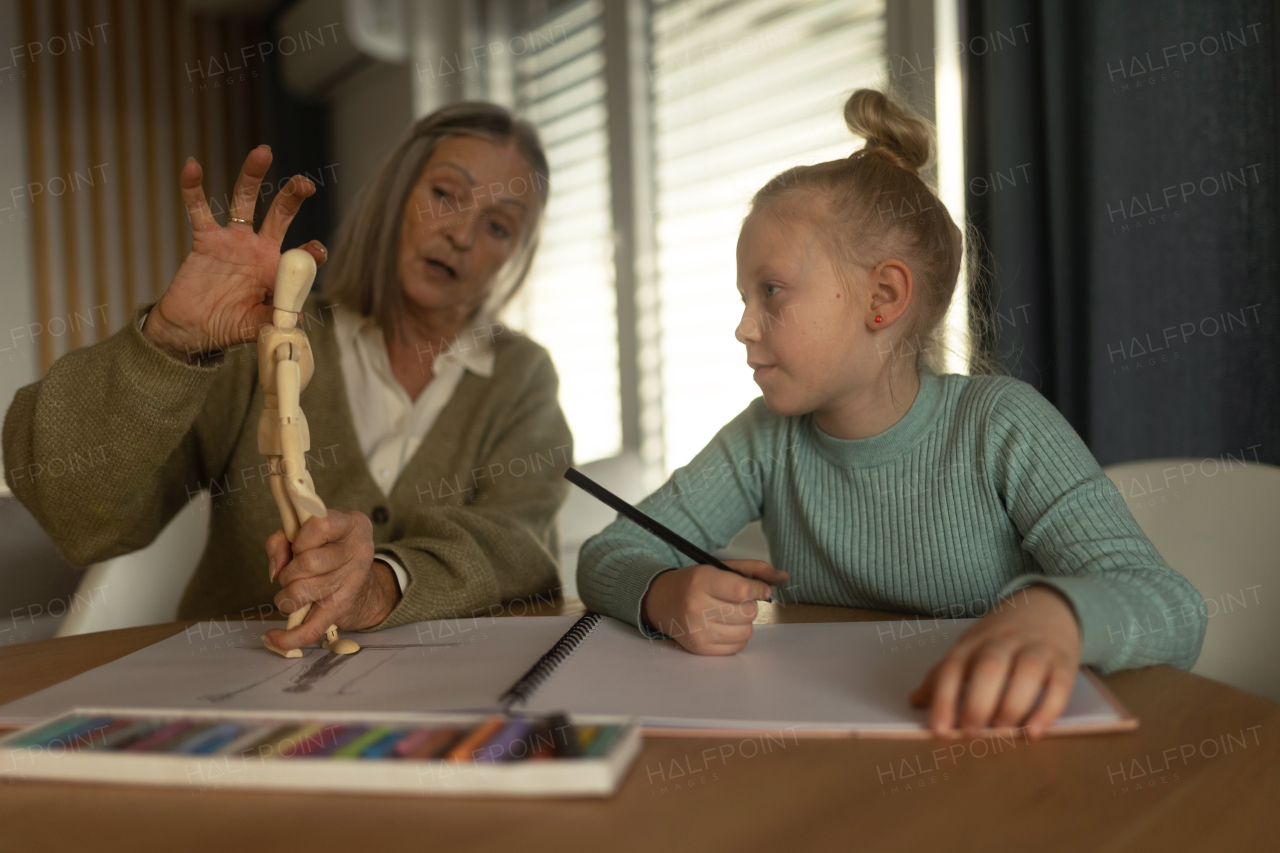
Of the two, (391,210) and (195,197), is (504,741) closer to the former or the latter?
(195,197)

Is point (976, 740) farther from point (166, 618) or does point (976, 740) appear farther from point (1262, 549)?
point (166, 618)

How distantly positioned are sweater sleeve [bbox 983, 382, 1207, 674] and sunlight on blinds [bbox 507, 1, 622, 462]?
176 cm

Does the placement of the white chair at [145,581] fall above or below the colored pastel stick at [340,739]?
below

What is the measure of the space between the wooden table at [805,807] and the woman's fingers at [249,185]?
1.48 feet

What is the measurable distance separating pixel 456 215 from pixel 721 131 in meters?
1.13

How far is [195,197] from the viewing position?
704 millimetres

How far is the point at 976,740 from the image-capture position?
451mm

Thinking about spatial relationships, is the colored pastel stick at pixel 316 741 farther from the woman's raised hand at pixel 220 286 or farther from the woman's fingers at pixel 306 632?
the woman's raised hand at pixel 220 286

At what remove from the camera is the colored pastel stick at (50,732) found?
0.45m

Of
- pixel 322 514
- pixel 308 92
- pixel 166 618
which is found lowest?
pixel 166 618

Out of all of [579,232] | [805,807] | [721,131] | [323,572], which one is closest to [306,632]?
[323,572]

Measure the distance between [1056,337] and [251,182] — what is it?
3.91 feet

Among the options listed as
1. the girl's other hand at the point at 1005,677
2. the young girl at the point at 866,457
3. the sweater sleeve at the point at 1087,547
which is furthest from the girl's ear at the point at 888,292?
the girl's other hand at the point at 1005,677

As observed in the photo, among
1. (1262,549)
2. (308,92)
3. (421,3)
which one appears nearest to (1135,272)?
(1262,549)
